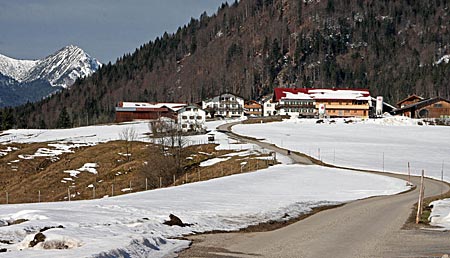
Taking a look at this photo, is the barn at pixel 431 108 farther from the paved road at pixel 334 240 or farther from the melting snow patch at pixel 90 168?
the paved road at pixel 334 240

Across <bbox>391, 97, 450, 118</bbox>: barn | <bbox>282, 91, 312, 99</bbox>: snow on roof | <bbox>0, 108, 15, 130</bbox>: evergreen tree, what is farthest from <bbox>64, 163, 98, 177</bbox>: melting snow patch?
<bbox>391, 97, 450, 118</bbox>: barn

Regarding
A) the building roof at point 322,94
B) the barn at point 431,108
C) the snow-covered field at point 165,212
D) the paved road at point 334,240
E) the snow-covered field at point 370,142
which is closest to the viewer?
the snow-covered field at point 165,212

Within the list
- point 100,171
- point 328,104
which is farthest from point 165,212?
point 328,104

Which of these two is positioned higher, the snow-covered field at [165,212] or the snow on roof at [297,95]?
the snow on roof at [297,95]

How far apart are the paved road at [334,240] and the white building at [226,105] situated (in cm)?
14979

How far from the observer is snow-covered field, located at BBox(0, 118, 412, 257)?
48.9ft

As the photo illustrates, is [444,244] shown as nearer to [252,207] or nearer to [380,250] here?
[380,250]

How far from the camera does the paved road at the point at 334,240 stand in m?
16.0

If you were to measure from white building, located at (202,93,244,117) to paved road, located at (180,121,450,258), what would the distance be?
14979cm

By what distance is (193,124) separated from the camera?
121812 millimetres

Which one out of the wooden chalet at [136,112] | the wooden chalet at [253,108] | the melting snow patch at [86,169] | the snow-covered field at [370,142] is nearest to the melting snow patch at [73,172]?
the melting snow patch at [86,169]

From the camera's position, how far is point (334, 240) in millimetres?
18203

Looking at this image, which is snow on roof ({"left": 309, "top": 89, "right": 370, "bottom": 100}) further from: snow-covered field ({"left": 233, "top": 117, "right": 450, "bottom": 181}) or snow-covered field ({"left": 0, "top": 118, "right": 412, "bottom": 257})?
snow-covered field ({"left": 0, "top": 118, "right": 412, "bottom": 257})

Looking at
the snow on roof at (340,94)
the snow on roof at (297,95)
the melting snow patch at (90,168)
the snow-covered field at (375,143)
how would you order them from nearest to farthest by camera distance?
the snow-covered field at (375,143) < the melting snow patch at (90,168) < the snow on roof at (340,94) < the snow on roof at (297,95)
